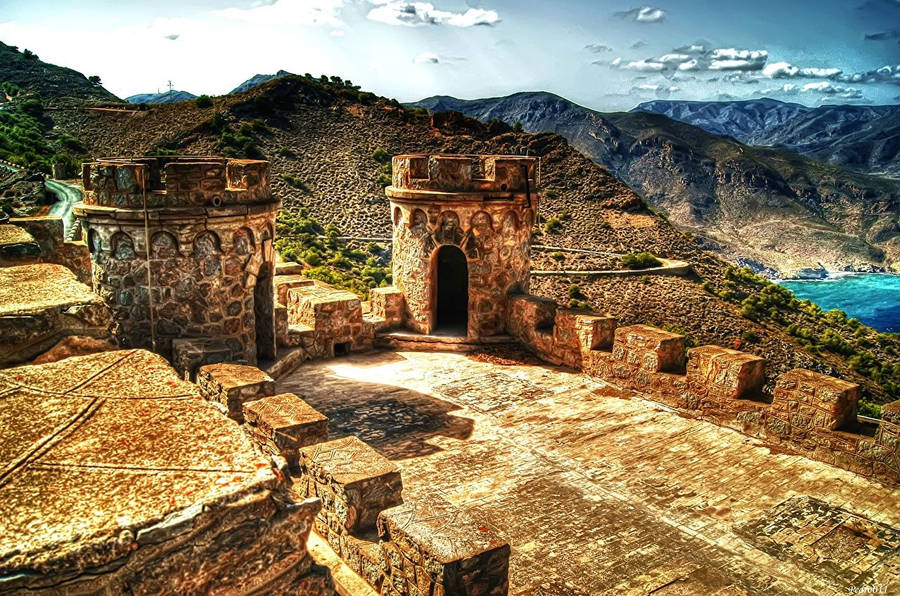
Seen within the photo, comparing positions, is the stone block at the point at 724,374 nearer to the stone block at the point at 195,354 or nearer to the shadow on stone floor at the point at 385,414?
the shadow on stone floor at the point at 385,414

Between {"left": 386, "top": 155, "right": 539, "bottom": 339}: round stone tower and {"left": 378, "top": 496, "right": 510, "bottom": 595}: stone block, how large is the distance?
671cm

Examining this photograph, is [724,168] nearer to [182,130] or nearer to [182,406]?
[182,130]

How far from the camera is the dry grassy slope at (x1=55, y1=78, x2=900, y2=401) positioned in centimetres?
5038

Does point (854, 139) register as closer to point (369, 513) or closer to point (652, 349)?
point (652, 349)

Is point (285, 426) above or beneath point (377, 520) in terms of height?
above

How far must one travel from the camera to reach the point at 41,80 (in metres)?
87.1

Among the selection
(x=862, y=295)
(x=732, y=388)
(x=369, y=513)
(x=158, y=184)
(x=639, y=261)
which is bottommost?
(x=862, y=295)

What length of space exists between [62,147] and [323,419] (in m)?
67.2

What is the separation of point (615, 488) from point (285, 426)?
3044mm

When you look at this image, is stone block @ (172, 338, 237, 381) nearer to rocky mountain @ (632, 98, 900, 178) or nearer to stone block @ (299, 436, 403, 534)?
stone block @ (299, 436, 403, 534)

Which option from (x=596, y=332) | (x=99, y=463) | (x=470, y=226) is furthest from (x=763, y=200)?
(x=99, y=463)

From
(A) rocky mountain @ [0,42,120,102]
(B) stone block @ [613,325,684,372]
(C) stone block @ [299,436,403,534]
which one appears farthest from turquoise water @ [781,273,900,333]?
(C) stone block @ [299,436,403,534]

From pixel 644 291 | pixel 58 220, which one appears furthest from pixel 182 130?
pixel 58 220

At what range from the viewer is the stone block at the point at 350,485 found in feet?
16.7
